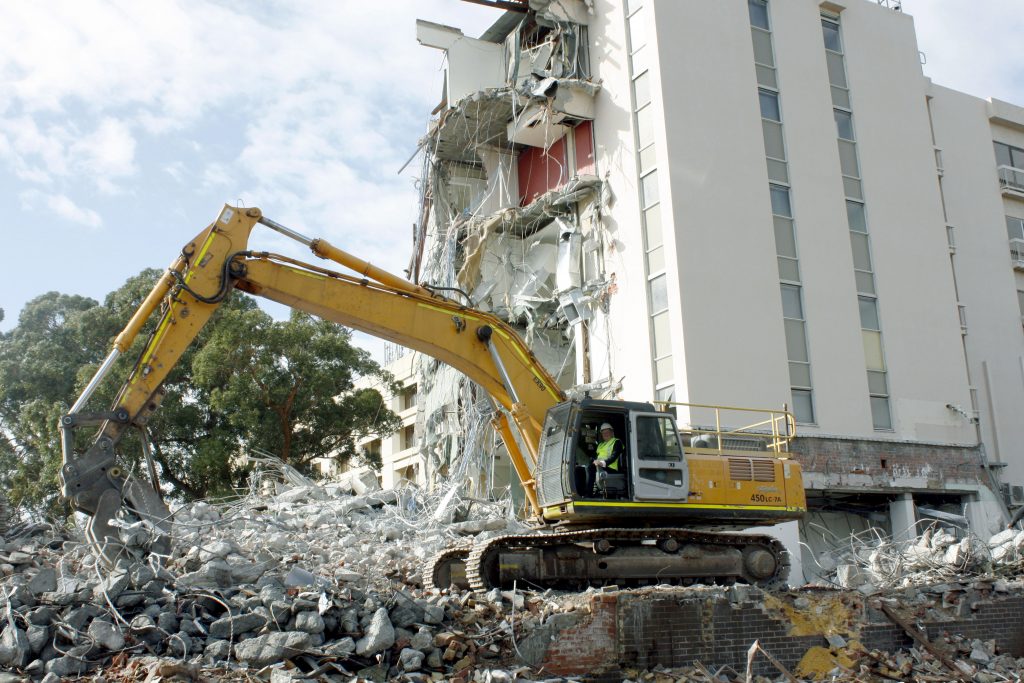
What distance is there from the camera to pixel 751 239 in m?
23.1

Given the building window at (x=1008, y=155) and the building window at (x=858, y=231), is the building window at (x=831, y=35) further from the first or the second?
the building window at (x=1008, y=155)

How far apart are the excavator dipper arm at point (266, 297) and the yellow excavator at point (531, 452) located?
0.02 m

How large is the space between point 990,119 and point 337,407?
20.8 metres

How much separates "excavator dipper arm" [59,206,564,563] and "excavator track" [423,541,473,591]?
132 cm

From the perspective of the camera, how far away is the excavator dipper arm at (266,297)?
37.3 feet

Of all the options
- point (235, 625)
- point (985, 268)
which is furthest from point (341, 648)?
point (985, 268)

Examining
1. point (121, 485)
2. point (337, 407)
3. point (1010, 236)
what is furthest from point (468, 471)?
point (1010, 236)

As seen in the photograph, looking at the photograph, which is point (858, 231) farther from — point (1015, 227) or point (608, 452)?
point (608, 452)

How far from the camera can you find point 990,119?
3039 cm

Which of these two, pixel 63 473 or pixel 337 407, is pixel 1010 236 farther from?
pixel 63 473

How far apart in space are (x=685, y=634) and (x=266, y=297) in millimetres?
6608

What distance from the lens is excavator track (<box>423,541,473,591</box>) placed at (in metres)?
13.3

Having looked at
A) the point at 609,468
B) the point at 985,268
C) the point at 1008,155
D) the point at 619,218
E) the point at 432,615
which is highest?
the point at 1008,155

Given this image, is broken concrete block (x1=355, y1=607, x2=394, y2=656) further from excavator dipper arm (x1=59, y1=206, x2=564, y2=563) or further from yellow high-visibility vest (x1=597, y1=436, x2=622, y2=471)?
yellow high-visibility vest (x1=597, y1=436, x2=622, y2=471)
